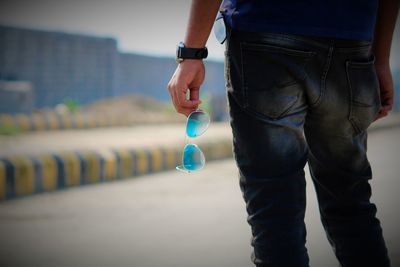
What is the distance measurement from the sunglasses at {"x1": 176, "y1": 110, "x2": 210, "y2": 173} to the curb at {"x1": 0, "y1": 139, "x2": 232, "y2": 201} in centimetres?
216

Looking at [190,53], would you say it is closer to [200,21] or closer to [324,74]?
[200,21]

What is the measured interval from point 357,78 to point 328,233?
0.57 m

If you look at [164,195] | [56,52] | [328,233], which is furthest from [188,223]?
[56,52]

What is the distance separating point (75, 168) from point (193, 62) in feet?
8.38

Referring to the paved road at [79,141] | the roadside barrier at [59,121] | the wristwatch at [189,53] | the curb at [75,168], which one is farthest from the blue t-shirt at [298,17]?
the roadside barrier at [59,121]

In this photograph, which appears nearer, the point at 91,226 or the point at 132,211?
the point at 91,226

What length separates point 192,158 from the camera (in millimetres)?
1502

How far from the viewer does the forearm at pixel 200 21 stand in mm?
1233

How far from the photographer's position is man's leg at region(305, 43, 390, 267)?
4.22 feet

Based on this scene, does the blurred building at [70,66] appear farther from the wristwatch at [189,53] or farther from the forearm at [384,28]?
the wristwatch at [189,53]

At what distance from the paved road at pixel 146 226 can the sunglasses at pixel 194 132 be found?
0.72 meters

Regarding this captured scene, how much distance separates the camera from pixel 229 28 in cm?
126

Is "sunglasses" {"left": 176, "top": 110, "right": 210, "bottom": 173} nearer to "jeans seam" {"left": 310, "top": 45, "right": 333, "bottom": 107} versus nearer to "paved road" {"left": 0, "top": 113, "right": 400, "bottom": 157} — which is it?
"jeans seam" {"left": 310, "top": 45, "right": 333, "bottom": 107}

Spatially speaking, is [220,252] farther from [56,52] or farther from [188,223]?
[56,52]
